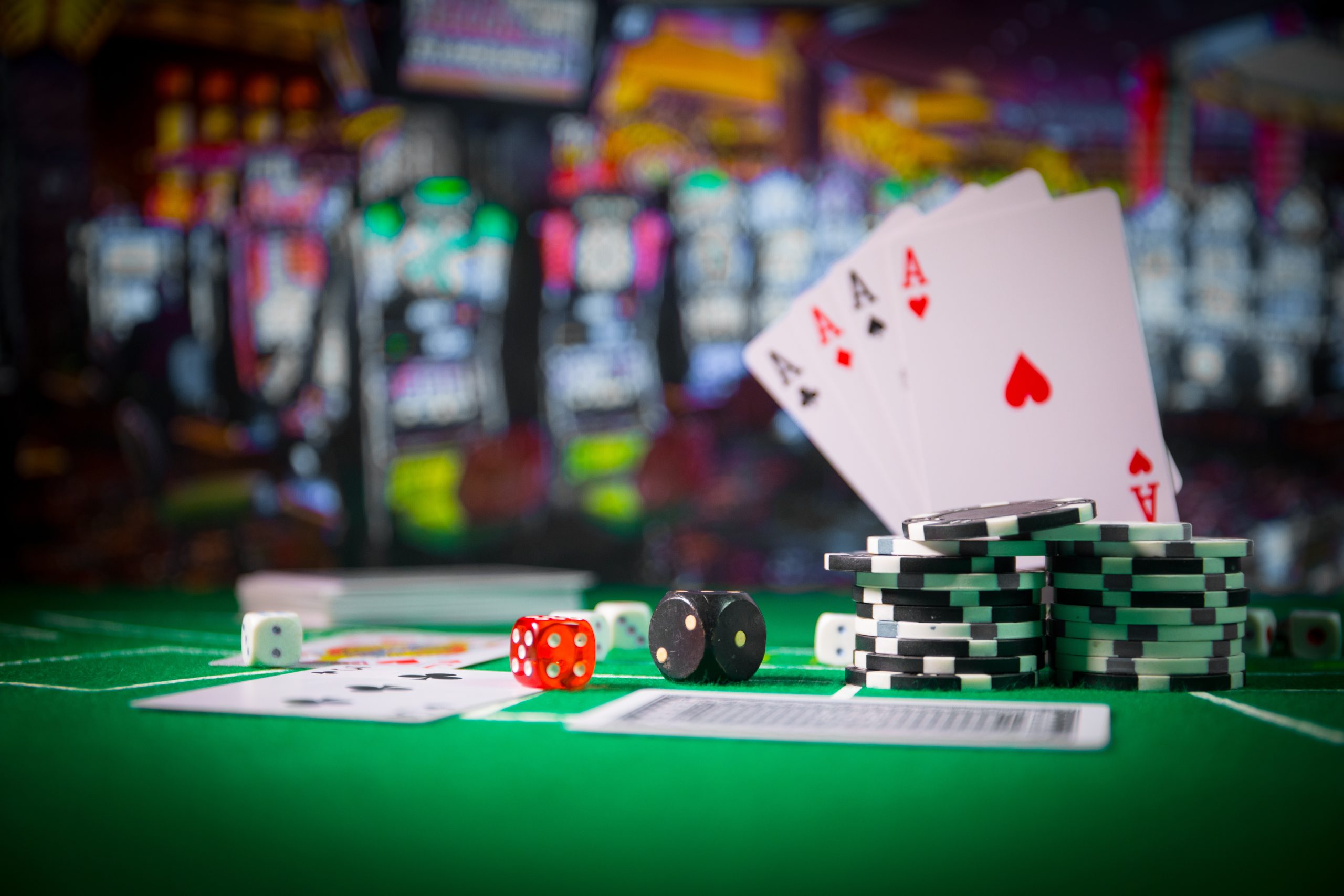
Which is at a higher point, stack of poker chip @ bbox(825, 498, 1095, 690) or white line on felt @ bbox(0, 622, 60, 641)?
stack of poker chip @ bbox(825, 498, 1095, 690)

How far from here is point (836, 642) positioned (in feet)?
8.82

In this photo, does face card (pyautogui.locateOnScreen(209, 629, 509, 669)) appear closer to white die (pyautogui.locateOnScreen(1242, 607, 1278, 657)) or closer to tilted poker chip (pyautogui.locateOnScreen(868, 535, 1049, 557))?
tilted poker chip (pyautogui.locateOnScreen(868, 535, 1049, 557))

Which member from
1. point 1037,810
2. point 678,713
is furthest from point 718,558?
point 1037,810

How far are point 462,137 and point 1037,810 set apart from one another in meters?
5.07

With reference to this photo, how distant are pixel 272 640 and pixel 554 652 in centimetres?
72

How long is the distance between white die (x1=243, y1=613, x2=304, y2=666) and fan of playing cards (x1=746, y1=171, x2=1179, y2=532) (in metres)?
1.45

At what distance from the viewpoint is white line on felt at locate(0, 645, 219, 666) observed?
265 centimetres

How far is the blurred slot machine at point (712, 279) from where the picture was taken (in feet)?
19.2

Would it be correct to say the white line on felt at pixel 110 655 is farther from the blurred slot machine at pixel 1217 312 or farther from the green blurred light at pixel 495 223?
the blurred slot machine at pixel 1217 312

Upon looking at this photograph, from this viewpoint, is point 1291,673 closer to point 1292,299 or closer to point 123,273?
point 1292,299

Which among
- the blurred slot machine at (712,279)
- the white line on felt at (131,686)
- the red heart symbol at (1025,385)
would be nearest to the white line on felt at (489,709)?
the white line on felt at (131,686)

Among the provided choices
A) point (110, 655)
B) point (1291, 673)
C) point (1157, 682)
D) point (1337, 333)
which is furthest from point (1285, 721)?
point (1337, 333)

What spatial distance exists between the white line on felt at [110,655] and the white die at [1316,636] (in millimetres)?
2586

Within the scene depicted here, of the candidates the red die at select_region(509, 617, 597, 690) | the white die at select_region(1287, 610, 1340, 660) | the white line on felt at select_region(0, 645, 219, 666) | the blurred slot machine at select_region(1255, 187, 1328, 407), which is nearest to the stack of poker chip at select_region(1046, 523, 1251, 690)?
the white die at select_region(1287, 610, 1340, 660)
